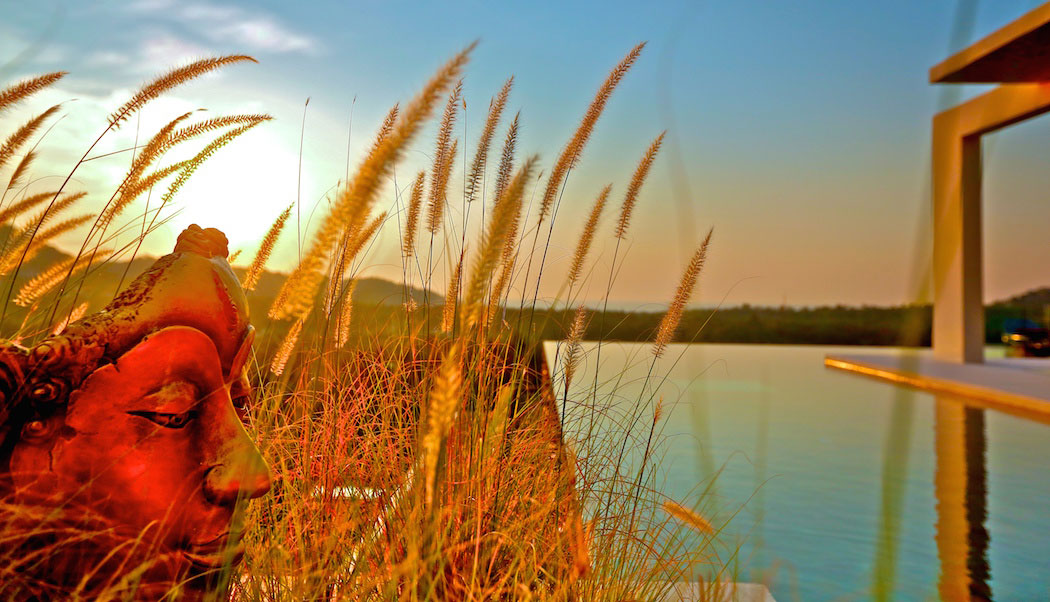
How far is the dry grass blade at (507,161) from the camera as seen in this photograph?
57.4 inches

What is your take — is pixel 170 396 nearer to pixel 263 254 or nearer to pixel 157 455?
pixel 157 455

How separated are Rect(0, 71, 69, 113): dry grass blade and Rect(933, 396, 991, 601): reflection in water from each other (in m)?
2.98

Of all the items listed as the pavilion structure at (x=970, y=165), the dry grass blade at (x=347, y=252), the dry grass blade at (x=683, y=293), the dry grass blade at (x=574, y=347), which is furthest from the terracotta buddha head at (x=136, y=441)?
the pavilion structure at (x=970, y=165)

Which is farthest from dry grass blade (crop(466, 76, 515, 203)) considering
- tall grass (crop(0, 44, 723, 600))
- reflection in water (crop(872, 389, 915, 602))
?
reflection in water (crop(872, 389, 915, 602))

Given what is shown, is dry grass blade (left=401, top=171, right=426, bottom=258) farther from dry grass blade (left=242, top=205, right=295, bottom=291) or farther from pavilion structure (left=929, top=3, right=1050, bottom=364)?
pavilion structure (left=929, top=3, right=1050, bottom=364)

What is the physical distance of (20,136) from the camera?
1.33 metres

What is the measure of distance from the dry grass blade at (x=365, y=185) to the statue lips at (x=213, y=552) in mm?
468

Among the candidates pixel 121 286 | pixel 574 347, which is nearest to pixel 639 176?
pixel 574 347

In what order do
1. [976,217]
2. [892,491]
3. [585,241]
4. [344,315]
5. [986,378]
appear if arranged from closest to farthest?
[892,491] → [585,241] → [344,315] → [986,378] → [976,217]

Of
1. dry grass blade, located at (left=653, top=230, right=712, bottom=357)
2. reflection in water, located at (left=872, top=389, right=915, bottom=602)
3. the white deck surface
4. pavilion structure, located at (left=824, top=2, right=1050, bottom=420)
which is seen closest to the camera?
reflection in water, located at (left=872, top=389, right=915, bottom=602)

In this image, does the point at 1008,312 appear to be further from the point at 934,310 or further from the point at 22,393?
the point at 22,393

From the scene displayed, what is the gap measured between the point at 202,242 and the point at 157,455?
0.31 meters

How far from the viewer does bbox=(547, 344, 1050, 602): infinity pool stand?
140 cm

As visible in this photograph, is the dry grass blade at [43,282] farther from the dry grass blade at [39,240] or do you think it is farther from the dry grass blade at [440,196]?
the dry grass blade at [440,196]
